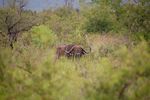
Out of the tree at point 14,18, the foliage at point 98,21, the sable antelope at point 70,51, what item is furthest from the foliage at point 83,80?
the foliage at point 98,21

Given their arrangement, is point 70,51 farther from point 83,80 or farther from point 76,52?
point 83,80

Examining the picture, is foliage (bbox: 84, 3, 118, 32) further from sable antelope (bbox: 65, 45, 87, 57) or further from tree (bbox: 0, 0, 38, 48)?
sable antelope (bbox: 65, 45, 87, 57)

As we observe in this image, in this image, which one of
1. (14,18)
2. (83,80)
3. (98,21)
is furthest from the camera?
(98,21)

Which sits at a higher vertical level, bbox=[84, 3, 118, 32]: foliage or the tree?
the tree

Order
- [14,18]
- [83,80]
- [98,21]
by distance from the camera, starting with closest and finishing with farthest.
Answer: [83,80], [14,18], [98,21]

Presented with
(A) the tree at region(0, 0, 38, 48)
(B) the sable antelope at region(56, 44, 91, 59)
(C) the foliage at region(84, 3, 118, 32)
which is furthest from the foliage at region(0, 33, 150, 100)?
(C) the foliage at region(84, 3, 118, 32)

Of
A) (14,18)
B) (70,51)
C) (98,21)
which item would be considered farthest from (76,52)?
(98,21)

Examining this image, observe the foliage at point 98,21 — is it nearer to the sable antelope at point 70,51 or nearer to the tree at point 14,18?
the tree at point 14,18

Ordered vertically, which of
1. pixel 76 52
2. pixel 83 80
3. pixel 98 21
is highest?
pixel 83 80

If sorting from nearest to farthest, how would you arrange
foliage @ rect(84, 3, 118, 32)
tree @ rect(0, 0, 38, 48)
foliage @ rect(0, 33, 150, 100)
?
foliage @ rect(0, 33, 150, 100)
tree @ rect(0, 0, 38, 48)
foliage @ rect(84, 3, 118, 32)

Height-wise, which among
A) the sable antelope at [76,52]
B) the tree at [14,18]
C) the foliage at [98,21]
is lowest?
the sable antelope at [76,52]

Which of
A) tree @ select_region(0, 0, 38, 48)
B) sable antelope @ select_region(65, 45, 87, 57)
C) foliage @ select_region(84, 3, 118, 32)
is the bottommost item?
sable antelope @ select_region(65, 45, 87, 57)

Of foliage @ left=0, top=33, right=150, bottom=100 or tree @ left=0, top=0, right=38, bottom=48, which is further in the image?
tree @ left=0, top=0, right=38, bottom=48

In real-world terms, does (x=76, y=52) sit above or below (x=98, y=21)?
below
